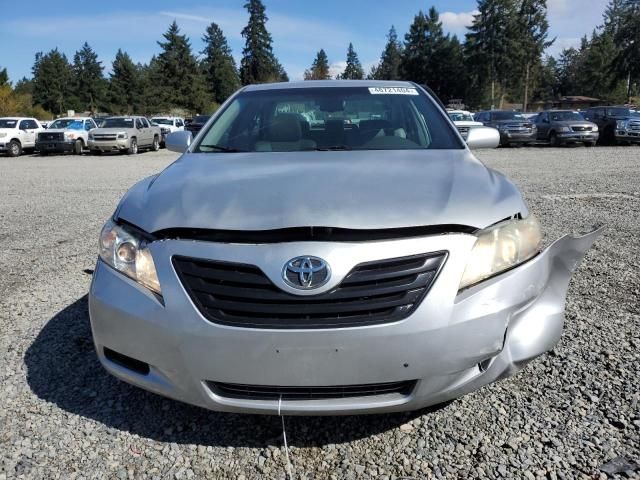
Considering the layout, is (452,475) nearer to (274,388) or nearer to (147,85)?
(274,388)

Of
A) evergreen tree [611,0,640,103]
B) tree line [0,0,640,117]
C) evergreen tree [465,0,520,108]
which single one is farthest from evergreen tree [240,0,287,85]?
evergreen tree [611,0,640,103]

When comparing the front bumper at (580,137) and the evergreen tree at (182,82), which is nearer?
the front bumper at (580,137)

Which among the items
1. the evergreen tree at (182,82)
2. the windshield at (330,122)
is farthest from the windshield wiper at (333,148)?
the evergreen tree at (182,82)

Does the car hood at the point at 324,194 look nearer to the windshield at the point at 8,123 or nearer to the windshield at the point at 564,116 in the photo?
the windshield at the point at 564,116

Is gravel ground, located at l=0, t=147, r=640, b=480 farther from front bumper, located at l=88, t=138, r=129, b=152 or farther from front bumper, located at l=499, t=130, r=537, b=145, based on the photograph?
front bumper, located at l=88, t=138, r=129, b=152

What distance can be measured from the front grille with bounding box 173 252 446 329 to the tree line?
203ft

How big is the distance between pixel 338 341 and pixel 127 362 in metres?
0.95

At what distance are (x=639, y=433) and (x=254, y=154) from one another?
2372 mm

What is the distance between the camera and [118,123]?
941 inches

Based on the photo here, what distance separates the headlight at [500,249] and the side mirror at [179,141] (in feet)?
7.61

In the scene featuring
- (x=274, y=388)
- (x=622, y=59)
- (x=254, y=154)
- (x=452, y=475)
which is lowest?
(x=452, y=475)

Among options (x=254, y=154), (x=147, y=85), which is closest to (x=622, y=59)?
(x=147, y=85)

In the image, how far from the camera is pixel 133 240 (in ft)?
7.23

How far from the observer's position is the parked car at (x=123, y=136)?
22.5 meters
